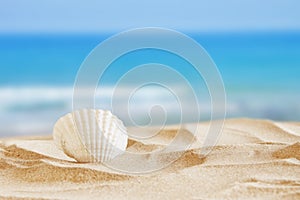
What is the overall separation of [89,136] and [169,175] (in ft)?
0.93

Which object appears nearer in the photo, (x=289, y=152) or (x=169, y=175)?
(x=169, y=175)

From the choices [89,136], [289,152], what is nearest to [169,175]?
[89,136]

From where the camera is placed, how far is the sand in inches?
49.3

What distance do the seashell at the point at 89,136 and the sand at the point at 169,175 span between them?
0.04 m

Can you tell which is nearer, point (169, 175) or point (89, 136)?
point (169, 175)

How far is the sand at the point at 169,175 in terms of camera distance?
1.25 metres

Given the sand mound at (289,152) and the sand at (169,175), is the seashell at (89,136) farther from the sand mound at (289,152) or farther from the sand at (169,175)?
the sand mound at (289,152)

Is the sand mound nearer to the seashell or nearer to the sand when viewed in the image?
the sand

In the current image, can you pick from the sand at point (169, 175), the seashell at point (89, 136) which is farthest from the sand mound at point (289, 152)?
the seashell at point (89, 136)

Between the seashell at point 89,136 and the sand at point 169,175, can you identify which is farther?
the seashell at point 89,136

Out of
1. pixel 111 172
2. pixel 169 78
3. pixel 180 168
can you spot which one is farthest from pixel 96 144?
pixel 169 78

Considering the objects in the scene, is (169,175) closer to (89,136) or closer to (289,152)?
(89,136)

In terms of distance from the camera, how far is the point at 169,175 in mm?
1386

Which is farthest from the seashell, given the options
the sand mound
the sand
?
the sand mound
